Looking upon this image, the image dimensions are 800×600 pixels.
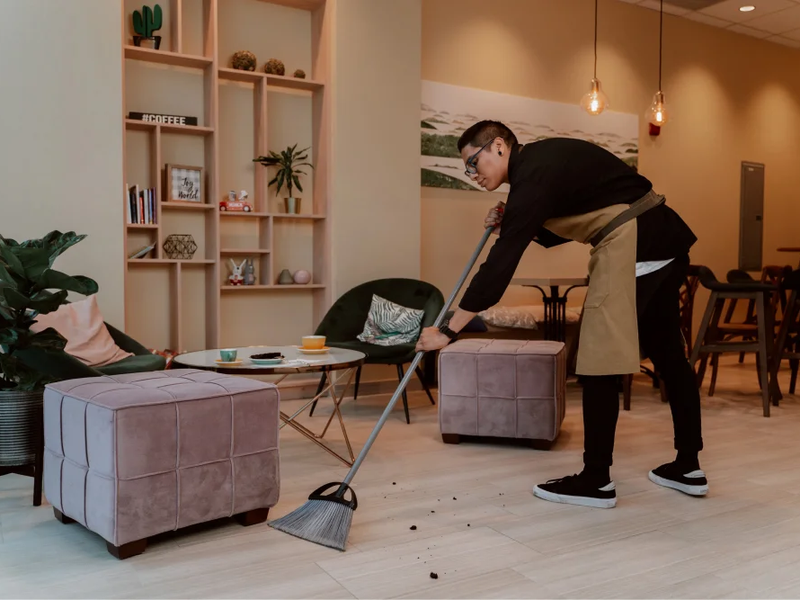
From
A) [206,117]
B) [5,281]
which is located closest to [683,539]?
[5,281]

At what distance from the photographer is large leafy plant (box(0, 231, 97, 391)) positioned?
2.63 m

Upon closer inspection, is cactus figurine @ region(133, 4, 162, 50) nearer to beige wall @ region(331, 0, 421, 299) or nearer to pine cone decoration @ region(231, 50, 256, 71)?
pine cone decoration @ region(231, 50, 256, 71)

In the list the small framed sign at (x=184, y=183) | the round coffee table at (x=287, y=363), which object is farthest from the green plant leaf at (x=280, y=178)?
the round coffee table at (x=287, y=363)

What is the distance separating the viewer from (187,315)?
4.75 metres

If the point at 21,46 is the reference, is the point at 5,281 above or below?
below

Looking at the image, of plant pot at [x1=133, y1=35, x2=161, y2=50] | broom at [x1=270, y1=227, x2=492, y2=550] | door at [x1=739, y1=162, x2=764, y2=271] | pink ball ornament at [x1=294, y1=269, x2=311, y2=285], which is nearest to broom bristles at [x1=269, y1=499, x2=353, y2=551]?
broom at [x1=270, y1=227, x2=492, y2=550]

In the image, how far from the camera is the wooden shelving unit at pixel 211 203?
452 cm

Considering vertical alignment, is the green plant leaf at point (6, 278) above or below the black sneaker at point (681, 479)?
Answer: above

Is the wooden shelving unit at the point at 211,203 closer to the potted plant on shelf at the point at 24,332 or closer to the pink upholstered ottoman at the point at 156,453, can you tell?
the potted plant on shelf at the point at 24,332

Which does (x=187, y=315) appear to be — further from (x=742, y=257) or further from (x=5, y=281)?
(x=742, y=257)

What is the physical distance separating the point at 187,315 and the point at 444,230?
2117 millimetres

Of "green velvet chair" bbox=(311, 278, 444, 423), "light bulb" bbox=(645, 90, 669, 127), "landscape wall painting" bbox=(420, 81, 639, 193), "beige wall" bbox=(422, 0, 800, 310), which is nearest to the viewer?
"green velvet chair" bbox=(311, 278, 444, 423)

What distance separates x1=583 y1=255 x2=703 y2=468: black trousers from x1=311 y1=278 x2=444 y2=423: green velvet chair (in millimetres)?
1679

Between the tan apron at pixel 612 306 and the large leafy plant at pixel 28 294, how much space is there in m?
1.81
